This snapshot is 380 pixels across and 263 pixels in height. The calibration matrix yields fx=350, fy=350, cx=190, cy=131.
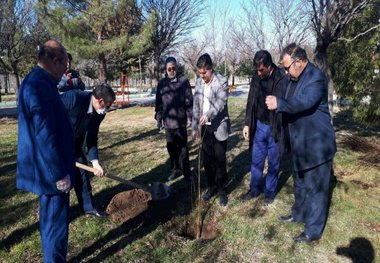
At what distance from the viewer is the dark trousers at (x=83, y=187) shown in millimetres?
3695

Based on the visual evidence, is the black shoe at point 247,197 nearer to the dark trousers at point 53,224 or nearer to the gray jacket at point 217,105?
the gray jacket at point 217,105

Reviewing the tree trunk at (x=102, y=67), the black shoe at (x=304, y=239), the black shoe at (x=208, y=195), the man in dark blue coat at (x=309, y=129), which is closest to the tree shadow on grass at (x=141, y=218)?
the black shoe at (x=208, y=195)

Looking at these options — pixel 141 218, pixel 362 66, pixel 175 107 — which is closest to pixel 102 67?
pixel 362 66

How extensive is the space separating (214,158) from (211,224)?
2.66 ft

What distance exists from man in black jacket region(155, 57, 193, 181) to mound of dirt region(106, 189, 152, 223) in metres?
0.83

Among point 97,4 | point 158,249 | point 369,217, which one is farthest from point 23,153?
point 97,4

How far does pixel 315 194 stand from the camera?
3359 mm

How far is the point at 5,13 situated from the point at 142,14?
7.24m

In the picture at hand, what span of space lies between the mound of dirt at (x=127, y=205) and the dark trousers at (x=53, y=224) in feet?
4.14

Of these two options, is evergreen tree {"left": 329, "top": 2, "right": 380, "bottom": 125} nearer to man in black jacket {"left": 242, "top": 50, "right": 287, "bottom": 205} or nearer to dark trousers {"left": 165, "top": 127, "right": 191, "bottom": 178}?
man in black jacket {"left": 242, "top": 50, "right": 287, "bottom": 205}

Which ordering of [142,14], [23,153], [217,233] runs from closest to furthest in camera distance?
[23,153]
[217,233]
[142,14]

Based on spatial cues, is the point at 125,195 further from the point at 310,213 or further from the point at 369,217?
the point at 369,217

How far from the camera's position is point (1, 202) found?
4.39m

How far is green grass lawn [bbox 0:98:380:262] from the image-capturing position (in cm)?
324
